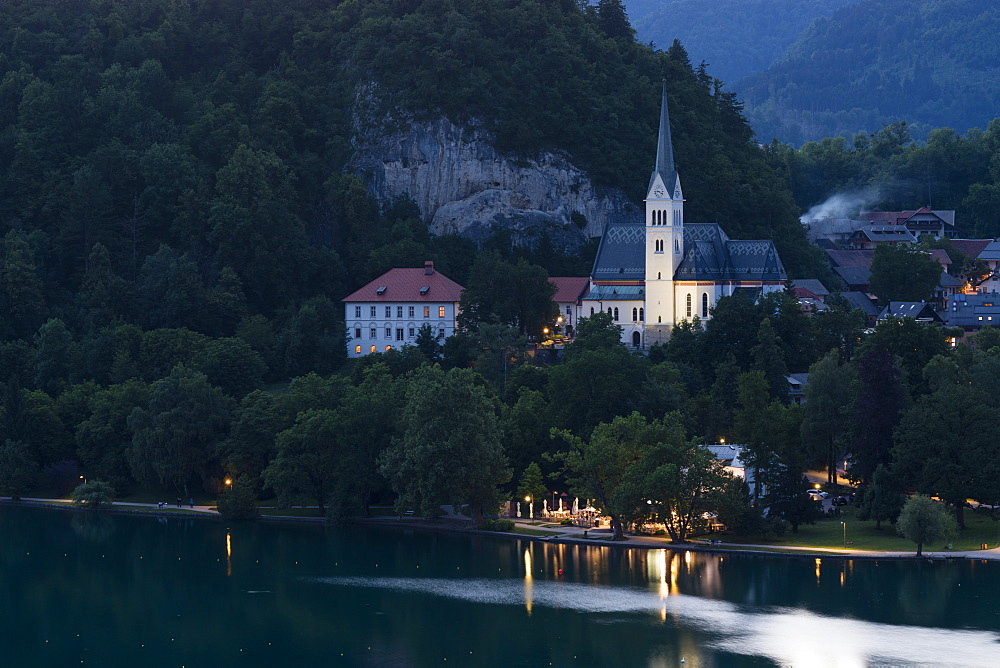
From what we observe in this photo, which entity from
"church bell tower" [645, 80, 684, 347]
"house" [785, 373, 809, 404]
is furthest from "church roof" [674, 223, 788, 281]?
"house" [785, 373, 809, 404]

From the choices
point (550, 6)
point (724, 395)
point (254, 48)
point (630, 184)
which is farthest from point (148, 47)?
point (724, 395)

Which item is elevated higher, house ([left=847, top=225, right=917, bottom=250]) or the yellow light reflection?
house ([left=847, top=225, right=917, bottom=250])

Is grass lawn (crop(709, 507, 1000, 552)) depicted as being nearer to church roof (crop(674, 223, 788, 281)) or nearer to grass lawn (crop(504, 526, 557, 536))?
grass lawn (crop(504, 526, 557, 536))

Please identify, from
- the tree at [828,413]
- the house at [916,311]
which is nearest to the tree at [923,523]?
the tree at [828,413]

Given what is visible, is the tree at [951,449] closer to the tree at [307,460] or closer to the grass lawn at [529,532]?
the grass lawn at [529,532]

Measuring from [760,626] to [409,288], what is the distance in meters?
56.8

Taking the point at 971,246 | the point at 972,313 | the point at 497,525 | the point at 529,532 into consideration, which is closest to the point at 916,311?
the point at 972,313

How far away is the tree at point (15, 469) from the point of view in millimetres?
90625

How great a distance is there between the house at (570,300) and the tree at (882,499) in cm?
4114

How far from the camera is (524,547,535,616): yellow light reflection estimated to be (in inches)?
2530

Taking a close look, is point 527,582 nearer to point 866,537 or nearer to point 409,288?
point 866,537

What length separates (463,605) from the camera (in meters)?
64.7

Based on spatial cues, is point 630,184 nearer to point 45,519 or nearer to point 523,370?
point 523,370

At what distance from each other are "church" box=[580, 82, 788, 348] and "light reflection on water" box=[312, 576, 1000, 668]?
44806 mm
